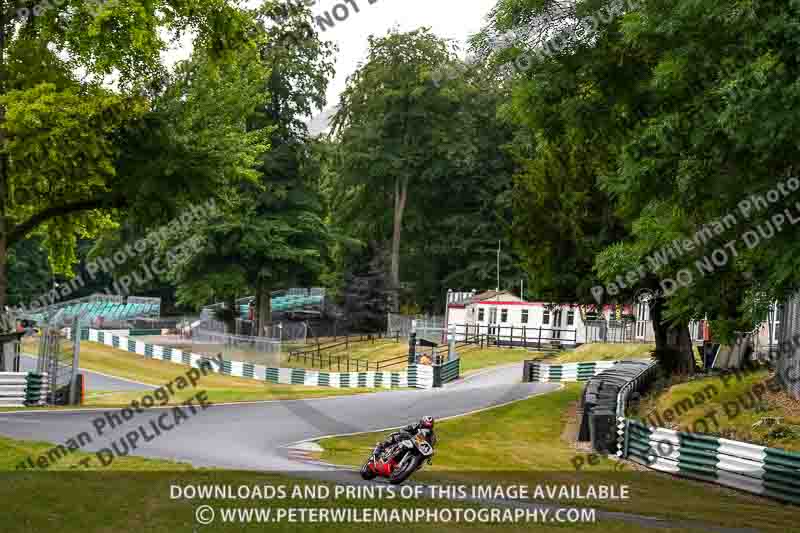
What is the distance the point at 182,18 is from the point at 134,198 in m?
5.26

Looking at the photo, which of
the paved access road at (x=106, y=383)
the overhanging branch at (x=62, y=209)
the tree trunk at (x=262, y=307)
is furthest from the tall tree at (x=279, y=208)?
the overhanging branch at (x=62, y=209)

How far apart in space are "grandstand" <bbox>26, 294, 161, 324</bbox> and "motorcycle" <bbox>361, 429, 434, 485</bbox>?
54567mm

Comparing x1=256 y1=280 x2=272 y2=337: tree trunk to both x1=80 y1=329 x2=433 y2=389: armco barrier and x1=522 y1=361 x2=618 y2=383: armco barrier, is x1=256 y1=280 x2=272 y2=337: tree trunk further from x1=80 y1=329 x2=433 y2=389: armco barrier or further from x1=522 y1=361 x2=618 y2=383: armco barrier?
x1=522 y1=361 x2=618 y2=383: armco barrier

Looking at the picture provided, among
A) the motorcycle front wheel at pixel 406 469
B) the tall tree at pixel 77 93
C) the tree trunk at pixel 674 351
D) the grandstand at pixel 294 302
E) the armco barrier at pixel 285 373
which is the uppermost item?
the tall tree at pixel 77 93

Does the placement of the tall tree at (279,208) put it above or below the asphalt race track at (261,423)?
above

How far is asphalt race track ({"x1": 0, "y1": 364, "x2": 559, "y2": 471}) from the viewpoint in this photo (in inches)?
697

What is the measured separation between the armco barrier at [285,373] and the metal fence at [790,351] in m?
18.5

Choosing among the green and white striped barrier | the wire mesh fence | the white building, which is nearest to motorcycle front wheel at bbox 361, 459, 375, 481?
the green and white striped barrier

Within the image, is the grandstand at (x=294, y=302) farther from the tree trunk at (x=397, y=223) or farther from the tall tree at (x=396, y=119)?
the tall tree at (x=396, y=119)

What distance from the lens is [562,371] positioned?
4031 centimetres

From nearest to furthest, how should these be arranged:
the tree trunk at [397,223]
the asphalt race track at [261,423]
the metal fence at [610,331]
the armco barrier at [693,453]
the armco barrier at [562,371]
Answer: the armco barrier at [693,453] → the asphalt race track at [261,423] → the armco barrier at [562,371] → the metal fence at [610,331] → the tree trunk at [397,223]

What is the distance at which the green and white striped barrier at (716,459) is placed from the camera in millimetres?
15727

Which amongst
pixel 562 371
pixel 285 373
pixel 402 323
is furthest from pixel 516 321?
pixel 562 371
